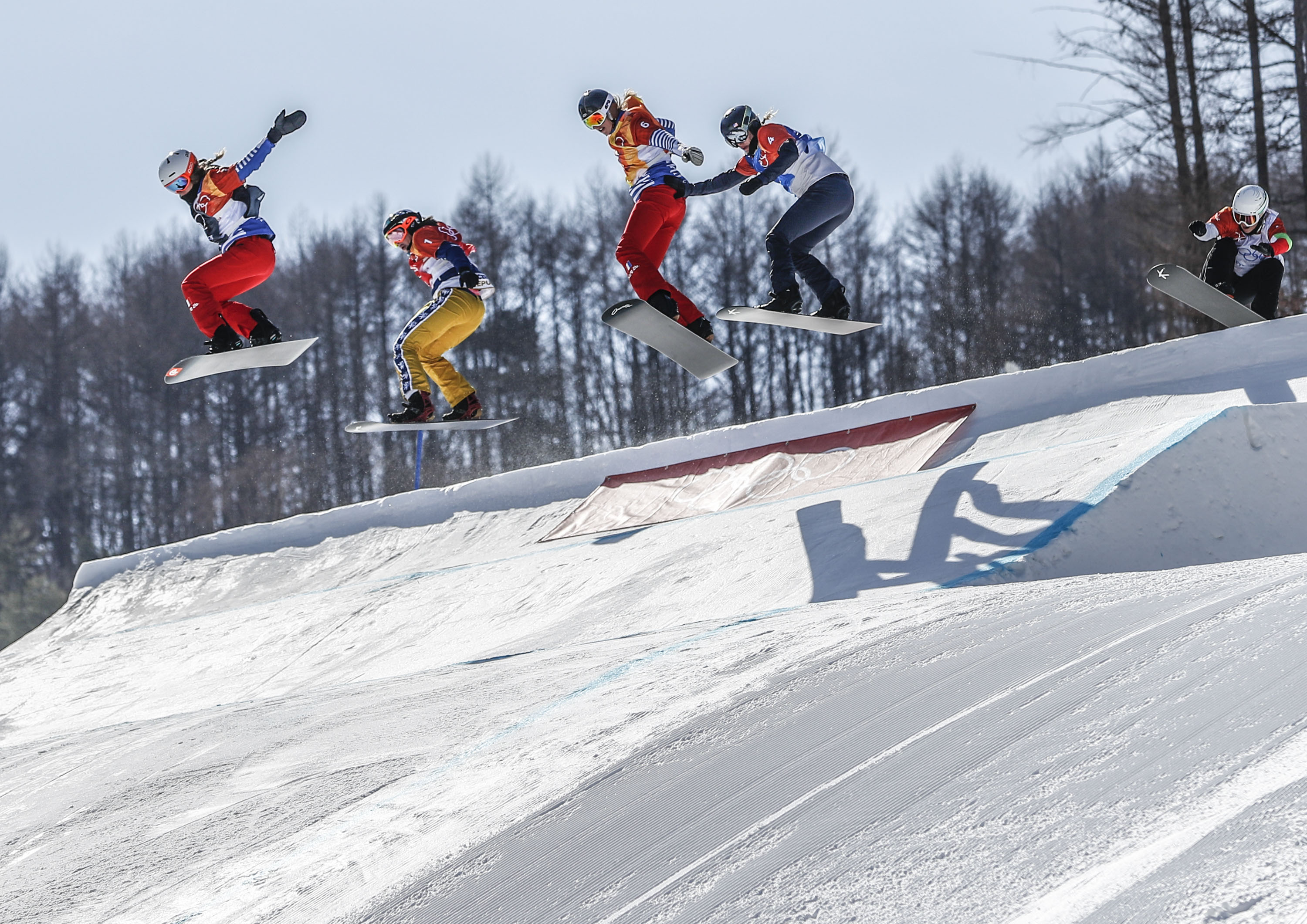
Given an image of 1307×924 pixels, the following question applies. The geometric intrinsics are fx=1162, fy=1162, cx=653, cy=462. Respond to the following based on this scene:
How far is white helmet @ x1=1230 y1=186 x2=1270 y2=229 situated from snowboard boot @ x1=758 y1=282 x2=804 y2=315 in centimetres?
406

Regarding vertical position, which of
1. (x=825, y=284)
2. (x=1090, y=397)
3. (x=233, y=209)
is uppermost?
(x=233, y=209)

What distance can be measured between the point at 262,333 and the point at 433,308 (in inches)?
52.2

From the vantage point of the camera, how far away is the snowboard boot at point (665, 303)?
7840 mm

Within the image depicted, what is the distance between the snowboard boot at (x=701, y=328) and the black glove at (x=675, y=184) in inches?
35.3

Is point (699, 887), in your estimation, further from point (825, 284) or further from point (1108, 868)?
point (825, 284)

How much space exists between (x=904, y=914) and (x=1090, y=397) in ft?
20.6

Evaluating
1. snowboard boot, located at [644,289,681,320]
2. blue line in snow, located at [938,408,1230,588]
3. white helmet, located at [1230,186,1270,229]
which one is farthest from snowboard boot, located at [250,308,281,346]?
white helmet, located at [1230,186,1270,229]

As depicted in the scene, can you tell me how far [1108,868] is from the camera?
2025 mm

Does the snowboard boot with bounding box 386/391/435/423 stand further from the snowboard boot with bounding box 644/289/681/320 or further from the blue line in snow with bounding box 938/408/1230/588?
the blue line in snow with bounding box 938/408/1230/588

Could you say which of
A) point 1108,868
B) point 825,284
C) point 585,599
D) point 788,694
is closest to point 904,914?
point 1108,868

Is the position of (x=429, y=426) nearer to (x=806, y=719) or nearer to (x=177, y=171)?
(x=177, y=171)

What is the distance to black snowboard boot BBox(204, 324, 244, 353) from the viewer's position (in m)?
8.91

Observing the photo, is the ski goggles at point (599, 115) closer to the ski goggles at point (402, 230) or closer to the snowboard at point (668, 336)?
the snowboard at point (668, 336)

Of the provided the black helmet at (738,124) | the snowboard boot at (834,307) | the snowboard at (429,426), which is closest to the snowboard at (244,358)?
the snowboard at (429,426)
